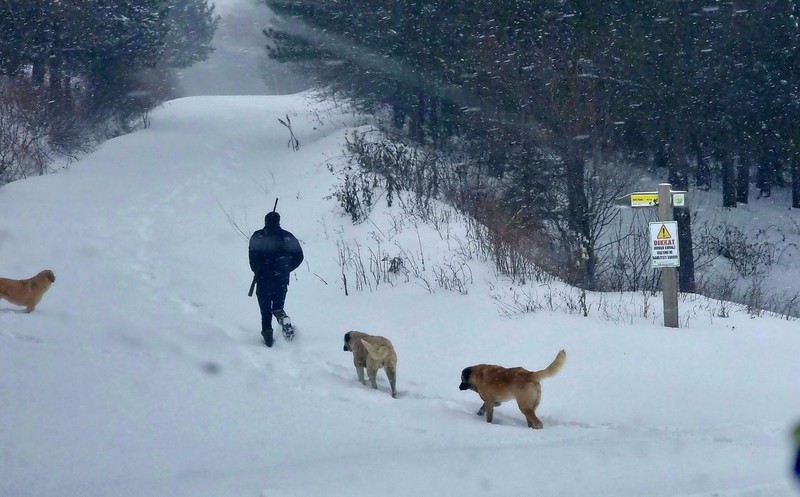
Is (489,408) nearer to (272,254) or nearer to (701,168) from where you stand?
(272,254)

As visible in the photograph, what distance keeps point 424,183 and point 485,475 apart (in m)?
11.1

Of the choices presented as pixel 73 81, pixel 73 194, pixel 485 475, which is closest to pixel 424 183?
pixel 73 194

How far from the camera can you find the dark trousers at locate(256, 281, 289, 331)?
891 cm

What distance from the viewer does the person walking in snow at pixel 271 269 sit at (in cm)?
895

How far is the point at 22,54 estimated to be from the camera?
19328mm

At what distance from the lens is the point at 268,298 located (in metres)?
8.99

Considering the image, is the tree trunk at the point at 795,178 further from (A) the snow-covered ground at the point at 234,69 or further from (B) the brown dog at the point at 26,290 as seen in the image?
(A) the snow-covered ground at the point at 234,69

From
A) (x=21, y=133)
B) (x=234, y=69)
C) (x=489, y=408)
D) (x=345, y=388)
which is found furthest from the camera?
(x=234, y=69)

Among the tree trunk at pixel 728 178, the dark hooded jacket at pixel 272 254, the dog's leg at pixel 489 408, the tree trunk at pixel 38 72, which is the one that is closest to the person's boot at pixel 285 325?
the dark hooded jacket at pixel 272 254

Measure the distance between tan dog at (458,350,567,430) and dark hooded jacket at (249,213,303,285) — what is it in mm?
3134

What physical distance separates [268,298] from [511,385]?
3.62 m

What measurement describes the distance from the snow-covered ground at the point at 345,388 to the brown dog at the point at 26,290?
0.22 metres

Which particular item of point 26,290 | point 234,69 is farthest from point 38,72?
point 234,69

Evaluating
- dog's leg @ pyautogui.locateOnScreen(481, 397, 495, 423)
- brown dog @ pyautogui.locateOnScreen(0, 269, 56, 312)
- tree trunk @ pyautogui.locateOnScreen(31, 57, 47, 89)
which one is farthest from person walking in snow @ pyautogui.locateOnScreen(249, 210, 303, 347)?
tree trunk @ pyautogui.locateOnScreen(31, 57, 47, 89)
